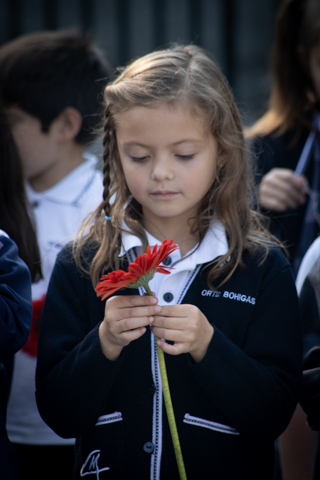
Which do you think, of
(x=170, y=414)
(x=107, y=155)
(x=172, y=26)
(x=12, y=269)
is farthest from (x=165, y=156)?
(x=172, y=26)

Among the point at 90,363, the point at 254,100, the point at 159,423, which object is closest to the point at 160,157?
the point at 90,363

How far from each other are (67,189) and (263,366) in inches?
46.4

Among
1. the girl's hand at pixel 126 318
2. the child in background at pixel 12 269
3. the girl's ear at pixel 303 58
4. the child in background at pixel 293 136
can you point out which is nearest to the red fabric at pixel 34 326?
the child in background at pixel 12 269

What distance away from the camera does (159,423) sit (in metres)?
1.58

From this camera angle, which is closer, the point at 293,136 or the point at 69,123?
the point at 293,136

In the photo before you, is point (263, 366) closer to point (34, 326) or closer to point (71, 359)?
point (71, 359)

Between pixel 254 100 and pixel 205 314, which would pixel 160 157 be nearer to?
pixel 205 314

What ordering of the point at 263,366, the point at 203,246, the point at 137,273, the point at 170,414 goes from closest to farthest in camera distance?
the point at 137,273 < the point at 170,414 < the point at 263,366 < the point at 203,246

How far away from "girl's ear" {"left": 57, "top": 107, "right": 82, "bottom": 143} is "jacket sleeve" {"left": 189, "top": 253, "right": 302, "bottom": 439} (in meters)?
1.23

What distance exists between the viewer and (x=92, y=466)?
161 cm

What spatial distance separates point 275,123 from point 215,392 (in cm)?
133

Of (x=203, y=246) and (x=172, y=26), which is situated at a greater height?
(x=172, y=26)

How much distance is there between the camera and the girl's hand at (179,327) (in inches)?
56.6

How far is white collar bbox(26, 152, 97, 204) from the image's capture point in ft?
8.03
